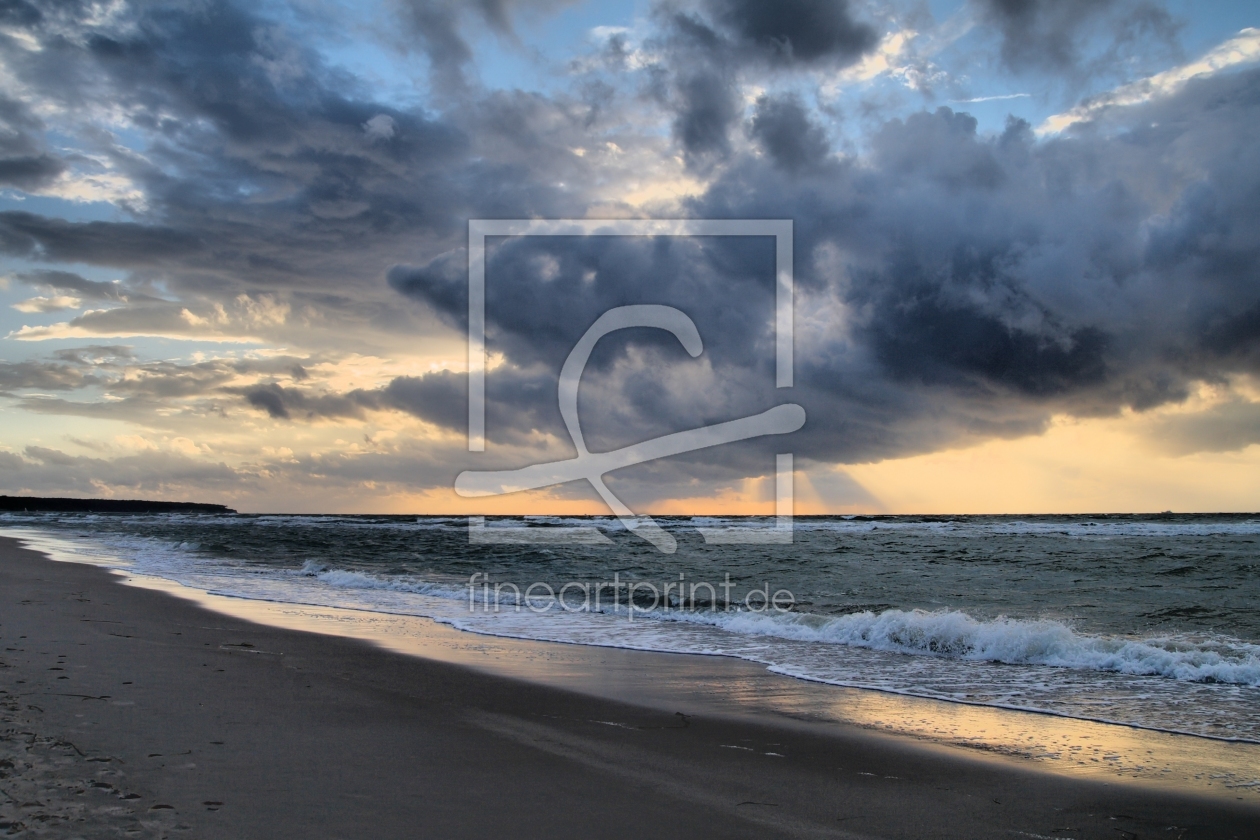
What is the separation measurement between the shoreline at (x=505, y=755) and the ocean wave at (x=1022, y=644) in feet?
12.3

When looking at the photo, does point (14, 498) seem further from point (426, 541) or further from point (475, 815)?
point (475, 815)

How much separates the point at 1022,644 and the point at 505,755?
8.60 metres

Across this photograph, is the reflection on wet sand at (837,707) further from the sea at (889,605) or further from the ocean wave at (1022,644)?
the ocean wave at (1022,644)

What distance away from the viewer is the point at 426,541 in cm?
4191

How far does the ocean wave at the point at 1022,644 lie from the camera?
9.91 metres

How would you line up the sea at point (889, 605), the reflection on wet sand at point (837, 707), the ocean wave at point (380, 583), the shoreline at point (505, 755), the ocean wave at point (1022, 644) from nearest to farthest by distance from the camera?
the shoreline at point (505, 755)
the reflection on wet sand at point (837, 707)
the sea at point (889, 605)
the ocean wave at point (1022, 644)
the ocean wave at point (380, 583)

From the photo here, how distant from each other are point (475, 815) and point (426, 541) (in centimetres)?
3910

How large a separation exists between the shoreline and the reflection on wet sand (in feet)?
0.25

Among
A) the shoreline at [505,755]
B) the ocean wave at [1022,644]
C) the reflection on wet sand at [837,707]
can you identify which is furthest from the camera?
the ocean wave at [1022,644]

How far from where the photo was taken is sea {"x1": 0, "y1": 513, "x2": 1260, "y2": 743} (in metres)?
9.43

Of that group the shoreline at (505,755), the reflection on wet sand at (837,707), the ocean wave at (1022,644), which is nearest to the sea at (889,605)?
the ocean wave at (1022,644)

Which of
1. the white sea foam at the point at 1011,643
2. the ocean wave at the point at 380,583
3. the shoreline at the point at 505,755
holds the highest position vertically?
the shoreline at the point at 505,755

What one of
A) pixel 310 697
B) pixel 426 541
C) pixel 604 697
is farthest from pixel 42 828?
pixel 426 541

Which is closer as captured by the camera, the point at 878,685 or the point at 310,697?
the point at 310,697
